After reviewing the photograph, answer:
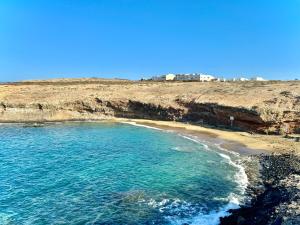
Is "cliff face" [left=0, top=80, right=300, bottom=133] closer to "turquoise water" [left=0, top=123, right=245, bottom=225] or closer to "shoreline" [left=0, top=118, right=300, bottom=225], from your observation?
"shoreline" [left=0, top=118, right=300, bottom=225]

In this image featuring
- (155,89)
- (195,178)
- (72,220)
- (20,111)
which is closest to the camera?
(72,220)

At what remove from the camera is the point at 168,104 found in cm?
6712

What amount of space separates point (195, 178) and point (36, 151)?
61.3ft

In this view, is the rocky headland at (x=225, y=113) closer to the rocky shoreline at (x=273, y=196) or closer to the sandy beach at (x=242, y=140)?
the rocky shoreline at (x=273, y=196)

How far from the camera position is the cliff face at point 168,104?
52.7 meters

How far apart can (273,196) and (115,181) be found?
11665 millimetres

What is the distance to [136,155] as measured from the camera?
3928cm

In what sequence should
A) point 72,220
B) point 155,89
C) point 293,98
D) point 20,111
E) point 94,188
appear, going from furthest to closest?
point 155,89 < point 20,111 < point 293,98 < point 94,188 < point 72,220

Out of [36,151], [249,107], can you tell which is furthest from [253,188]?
[249,107]

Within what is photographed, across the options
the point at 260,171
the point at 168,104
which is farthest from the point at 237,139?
the point at 168,104

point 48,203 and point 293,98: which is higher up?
point 293,98

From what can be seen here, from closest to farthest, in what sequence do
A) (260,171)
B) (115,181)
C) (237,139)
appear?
(115,181)
(260,171)
(237,139)

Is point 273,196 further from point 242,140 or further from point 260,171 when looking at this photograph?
point 242,140

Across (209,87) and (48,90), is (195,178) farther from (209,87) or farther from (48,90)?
(48,90)
